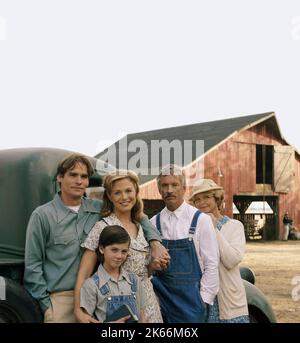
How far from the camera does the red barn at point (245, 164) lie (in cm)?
2295

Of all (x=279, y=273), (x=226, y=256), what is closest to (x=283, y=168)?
(x=279, y=273)

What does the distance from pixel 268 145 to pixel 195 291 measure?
23061mm

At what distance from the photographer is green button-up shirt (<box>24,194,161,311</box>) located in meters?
3.03

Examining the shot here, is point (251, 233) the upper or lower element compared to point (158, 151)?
lower

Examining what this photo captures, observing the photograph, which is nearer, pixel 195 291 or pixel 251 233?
pixel 195 291

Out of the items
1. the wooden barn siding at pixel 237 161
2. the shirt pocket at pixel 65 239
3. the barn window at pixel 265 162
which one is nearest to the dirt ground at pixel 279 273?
the wooden barn siding at pixel 237 161

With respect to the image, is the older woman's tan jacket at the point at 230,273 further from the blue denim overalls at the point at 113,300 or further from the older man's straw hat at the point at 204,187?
the blue denim overalls at the point at 113,300

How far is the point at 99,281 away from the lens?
3051mm

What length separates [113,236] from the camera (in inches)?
118

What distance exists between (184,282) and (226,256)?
0.37 m

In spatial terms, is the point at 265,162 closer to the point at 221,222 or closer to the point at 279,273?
the point at 279,273

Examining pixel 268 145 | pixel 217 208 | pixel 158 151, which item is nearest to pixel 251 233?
pixel 268 145
